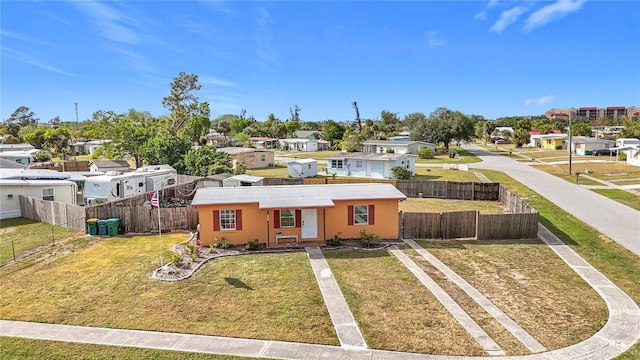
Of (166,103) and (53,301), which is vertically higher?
(166,103)

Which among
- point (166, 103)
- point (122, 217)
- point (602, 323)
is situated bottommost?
point (602, 323)


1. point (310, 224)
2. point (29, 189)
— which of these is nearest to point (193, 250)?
point (310, 224)

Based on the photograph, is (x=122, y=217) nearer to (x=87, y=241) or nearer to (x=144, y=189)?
(x=87, y=241)

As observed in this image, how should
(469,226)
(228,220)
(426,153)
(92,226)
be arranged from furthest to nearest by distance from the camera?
(426,153), (92,226), (469,226), (228,220)

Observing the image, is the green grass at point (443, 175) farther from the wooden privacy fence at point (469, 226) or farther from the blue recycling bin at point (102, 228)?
the blue recycling bin at point (102, 228)

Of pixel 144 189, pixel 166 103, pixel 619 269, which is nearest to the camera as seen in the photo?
pixel 619 269

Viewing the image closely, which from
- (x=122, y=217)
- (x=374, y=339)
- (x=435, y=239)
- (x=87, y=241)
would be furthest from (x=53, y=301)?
(x=435, y=239)

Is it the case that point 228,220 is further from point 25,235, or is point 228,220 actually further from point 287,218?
point 25,235
